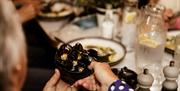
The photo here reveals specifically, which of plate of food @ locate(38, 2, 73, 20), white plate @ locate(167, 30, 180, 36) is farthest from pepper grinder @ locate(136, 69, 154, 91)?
plate of food @ locate(38, 2, 73, 20)

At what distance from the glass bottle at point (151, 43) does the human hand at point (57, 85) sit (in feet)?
1.22

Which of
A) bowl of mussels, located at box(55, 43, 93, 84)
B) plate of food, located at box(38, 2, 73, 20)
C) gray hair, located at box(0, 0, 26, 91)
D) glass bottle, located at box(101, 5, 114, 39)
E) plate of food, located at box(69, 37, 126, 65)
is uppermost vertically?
gray hair, located at box(0, 0, 26, 91)

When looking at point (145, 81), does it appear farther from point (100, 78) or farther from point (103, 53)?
point (103, 53)

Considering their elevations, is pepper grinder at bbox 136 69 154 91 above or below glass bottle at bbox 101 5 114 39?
above

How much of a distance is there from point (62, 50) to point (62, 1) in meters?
1.16

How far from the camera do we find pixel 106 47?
6.20ft

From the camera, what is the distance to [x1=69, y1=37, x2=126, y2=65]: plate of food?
5.82 ft

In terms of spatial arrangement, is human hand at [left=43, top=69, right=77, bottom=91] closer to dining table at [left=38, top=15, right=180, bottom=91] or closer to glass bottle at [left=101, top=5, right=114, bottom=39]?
dining table at [left=38, top=15, right=180, bottom=91]

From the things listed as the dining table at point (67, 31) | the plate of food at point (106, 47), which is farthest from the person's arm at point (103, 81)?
the dining table at point (67, 31)

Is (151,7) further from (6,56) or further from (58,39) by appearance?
(6,56)

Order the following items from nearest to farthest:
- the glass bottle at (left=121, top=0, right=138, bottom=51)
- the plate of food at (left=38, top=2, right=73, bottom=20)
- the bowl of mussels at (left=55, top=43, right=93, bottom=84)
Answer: the bowl of mussels at (left=55, top=43, right=93, bottom=84) → the glass bottle at (left=121, top=0, right=138, bottom=51) → the plate of food at (left=38, top=2, right=73, bottom=20)

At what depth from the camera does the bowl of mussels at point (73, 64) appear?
1.44 metres

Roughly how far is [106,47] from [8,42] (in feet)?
3.54

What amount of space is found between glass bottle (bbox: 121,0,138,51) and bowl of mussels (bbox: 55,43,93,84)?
47cm
